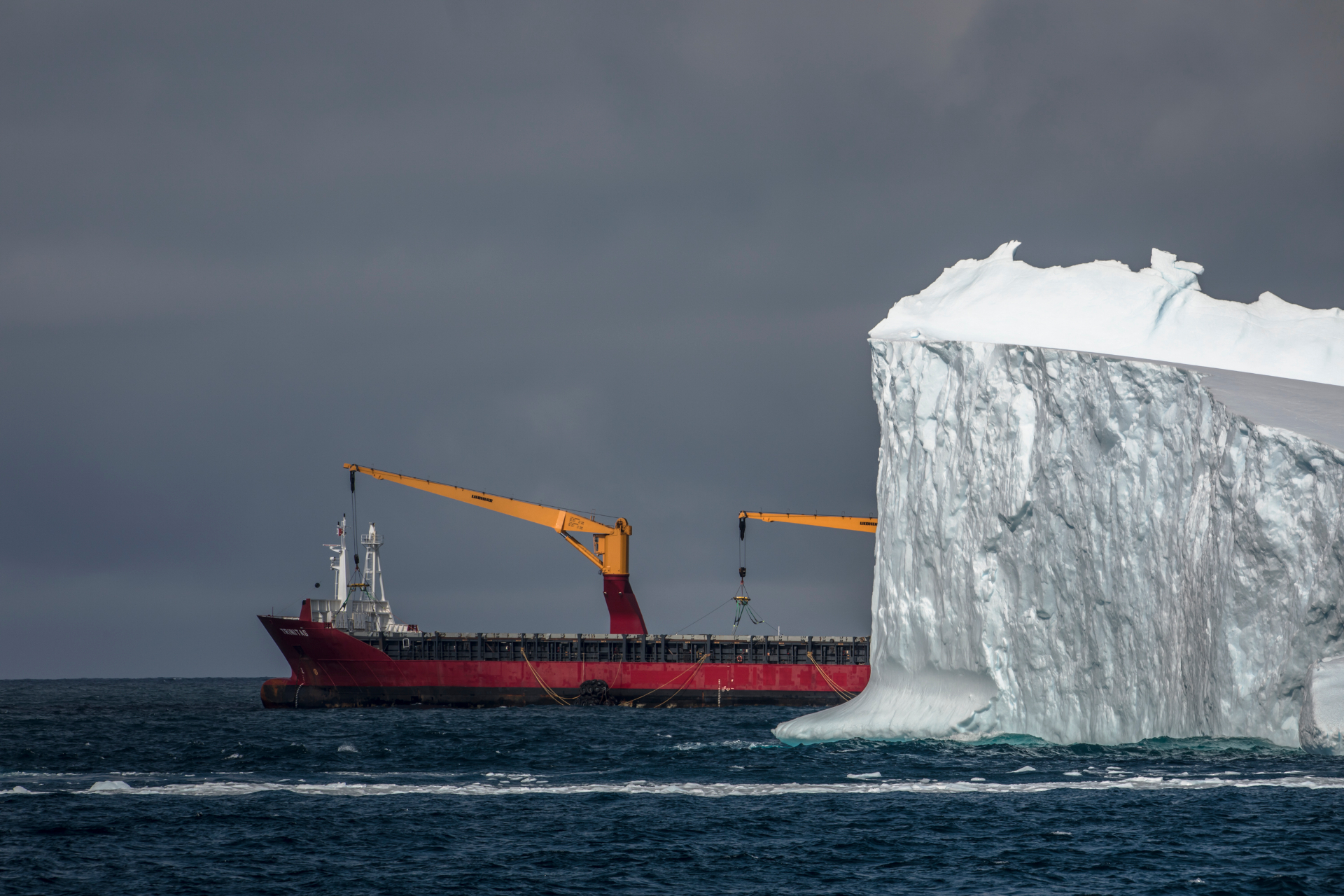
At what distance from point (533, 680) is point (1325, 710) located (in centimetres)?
4177

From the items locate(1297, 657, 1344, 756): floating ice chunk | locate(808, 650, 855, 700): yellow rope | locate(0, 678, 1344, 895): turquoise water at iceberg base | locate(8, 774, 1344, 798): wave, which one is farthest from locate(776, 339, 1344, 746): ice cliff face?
locate(808, 650, 855, 700): yellow rope

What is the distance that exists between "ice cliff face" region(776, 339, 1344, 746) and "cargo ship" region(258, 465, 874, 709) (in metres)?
28.2

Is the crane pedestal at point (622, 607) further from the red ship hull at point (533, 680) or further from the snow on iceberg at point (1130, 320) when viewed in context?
the snow on iceberg at point (1130, 320)

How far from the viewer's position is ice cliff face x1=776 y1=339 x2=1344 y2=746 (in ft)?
78.5

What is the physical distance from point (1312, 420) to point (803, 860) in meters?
13.3

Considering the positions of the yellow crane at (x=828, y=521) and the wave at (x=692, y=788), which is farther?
the yellow crane at (x=828, y=521)

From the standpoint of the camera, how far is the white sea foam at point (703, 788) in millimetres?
22422

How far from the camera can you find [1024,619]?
1101 inches

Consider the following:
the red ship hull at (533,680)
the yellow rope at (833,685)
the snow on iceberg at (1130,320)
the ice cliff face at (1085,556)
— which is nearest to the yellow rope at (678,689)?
the red ship hull at (533,680)

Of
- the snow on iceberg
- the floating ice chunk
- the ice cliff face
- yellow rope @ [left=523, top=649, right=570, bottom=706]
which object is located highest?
the snow on iceberg

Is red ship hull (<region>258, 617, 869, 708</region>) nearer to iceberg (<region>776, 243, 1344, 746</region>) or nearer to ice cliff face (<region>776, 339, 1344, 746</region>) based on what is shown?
iceberg (<region>776, 243, 1344, 746</region>)

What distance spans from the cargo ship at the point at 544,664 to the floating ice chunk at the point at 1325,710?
120 ft

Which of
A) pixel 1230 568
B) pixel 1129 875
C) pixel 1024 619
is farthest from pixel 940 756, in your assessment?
pixel 1129 875

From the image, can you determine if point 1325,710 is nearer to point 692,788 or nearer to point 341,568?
point 692,788
